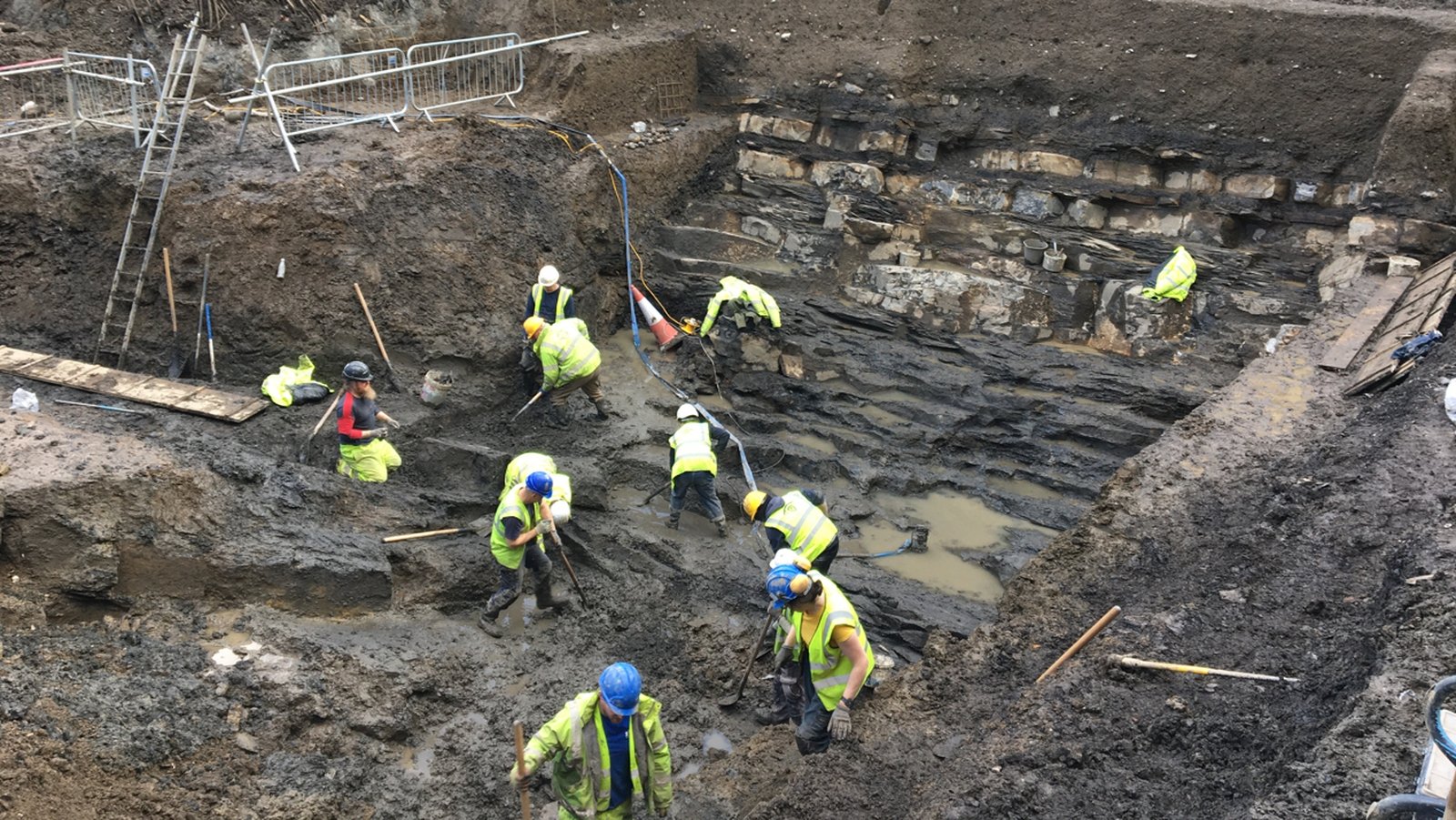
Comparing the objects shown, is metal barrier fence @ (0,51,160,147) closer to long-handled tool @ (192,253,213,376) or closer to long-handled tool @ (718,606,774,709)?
long-handled tool @ (192,253,213,376)

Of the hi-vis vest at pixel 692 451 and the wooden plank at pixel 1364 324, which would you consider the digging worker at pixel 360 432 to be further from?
the wooden plank at pixel 1364 324

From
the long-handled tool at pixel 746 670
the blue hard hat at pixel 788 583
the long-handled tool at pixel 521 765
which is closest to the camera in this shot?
the long-handled tool at pixel 521 765

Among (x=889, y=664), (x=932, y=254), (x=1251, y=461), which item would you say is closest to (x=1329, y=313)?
(x=1251, y=461)

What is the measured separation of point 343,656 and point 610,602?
6.65ft

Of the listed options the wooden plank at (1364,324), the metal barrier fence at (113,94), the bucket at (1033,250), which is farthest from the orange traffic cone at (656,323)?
the wooden plank at (1364,324)

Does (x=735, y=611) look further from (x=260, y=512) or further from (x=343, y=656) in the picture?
(x=260, y=512)

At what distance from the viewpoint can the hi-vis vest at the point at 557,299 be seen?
10617mm

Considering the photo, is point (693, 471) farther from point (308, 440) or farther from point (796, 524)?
point (308, 440)

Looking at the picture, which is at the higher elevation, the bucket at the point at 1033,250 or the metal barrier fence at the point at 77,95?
the metal barrier fence at the point at 77,95

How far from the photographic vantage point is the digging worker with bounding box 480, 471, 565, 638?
763 centimetres

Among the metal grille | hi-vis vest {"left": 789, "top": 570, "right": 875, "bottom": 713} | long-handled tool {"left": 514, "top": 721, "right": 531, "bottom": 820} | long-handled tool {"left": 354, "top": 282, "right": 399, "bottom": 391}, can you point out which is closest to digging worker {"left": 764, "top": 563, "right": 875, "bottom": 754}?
hi-vis vest {"left": 789, "top": 570, "right": 875, "bottom": 713}

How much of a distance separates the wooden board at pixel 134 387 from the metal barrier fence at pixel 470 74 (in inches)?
192

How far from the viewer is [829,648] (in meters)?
6.01

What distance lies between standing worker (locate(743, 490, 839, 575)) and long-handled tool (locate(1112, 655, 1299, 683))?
7.68ft
